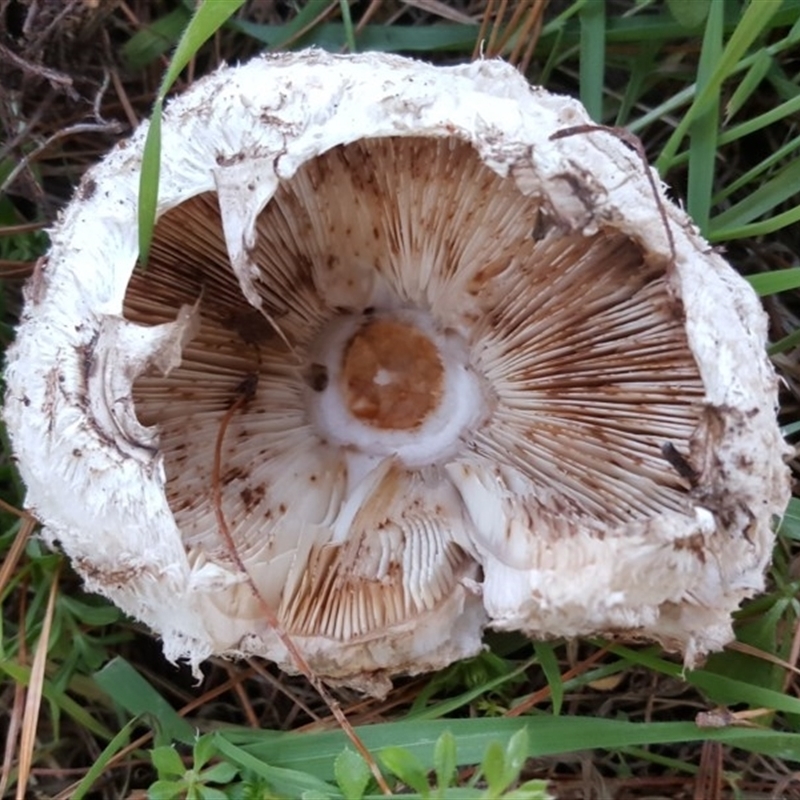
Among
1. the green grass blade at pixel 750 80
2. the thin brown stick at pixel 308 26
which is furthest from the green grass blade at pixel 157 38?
the green grass blade at pixel 750 80

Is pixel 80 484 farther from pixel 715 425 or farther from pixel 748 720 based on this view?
pixel 748 720

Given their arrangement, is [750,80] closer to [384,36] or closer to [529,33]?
[529,33]

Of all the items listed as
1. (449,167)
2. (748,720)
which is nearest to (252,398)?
(449,167)

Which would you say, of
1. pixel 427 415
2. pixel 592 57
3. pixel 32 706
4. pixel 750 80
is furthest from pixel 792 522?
pixel 32 706

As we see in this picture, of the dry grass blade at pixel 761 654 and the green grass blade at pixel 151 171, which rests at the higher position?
the green grass blade at pixel 151 171

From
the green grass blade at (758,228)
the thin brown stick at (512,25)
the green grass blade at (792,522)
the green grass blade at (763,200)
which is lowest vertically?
the green grass blade at (792,522)

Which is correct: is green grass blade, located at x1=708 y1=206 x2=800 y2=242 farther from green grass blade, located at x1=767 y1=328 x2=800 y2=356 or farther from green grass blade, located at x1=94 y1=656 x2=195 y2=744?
green grass blade, located at x1=94 y1=656 x2=195 y2=744

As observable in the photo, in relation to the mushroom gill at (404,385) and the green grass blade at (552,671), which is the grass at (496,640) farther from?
the mushroom gill at (404,385)
